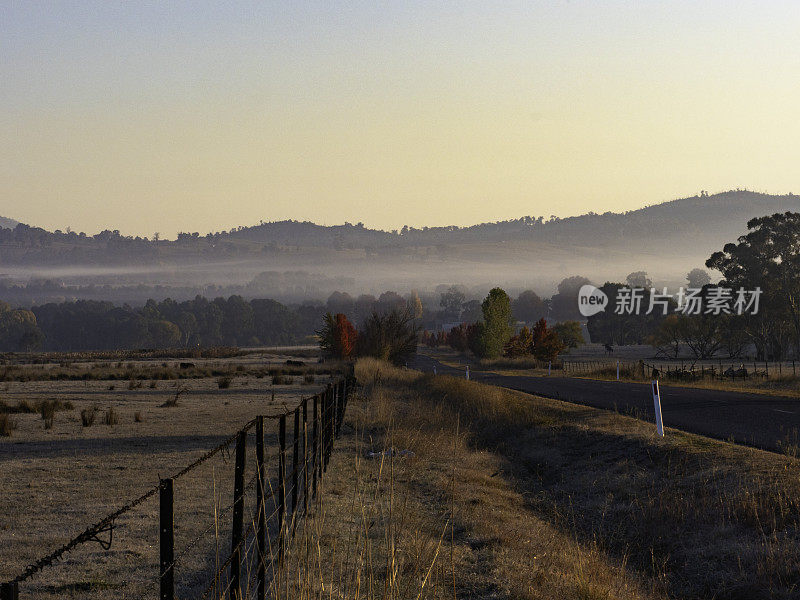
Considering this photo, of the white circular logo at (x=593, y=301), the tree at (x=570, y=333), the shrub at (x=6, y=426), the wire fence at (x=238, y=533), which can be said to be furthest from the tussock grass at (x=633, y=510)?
the white circular logo at (x=593, y=301)

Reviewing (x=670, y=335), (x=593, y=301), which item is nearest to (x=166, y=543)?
(x=670, y=335)

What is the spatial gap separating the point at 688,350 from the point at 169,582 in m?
109

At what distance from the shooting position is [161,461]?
56.5 feet

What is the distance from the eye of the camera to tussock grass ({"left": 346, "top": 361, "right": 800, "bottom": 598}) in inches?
359

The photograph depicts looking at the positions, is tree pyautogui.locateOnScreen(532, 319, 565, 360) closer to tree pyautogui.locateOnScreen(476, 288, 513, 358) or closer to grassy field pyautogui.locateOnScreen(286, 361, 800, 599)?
tree pyautogui.locateOnScreen(476, 288, 513, 358)

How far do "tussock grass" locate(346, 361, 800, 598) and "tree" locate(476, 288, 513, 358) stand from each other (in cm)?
7658

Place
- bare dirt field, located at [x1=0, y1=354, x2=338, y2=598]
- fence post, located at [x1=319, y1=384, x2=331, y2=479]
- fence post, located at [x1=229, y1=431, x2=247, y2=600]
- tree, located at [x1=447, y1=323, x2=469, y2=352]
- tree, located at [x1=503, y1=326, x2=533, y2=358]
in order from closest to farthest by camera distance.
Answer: fence post, located at [x1=229, y1=431, x2=247, y2=600], bare dirt field, located at [x1=0, y1=354, x2=338, y2=598], fence post, located at [x1=319, y1=384, x2=331, y2=479], tree, located at [x1=503, y1=326, x2=533, y2=358], tree, located at [x1=447, y1=323, x2=469, y2=352]

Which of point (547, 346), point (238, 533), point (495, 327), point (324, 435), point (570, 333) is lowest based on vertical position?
point (570, 333)

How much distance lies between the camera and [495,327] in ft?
322

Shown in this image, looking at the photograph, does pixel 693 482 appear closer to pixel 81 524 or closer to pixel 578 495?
pixel 578 495

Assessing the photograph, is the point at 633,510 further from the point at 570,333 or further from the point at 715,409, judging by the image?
the point at 570,333

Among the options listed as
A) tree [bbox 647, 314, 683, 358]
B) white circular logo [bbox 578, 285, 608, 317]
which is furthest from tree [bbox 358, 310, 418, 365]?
white circular logo [bbox 578, 285, 608, 317]

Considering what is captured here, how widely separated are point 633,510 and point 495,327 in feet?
282

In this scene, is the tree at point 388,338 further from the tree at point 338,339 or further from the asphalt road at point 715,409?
the asphalt road at point 715,409
